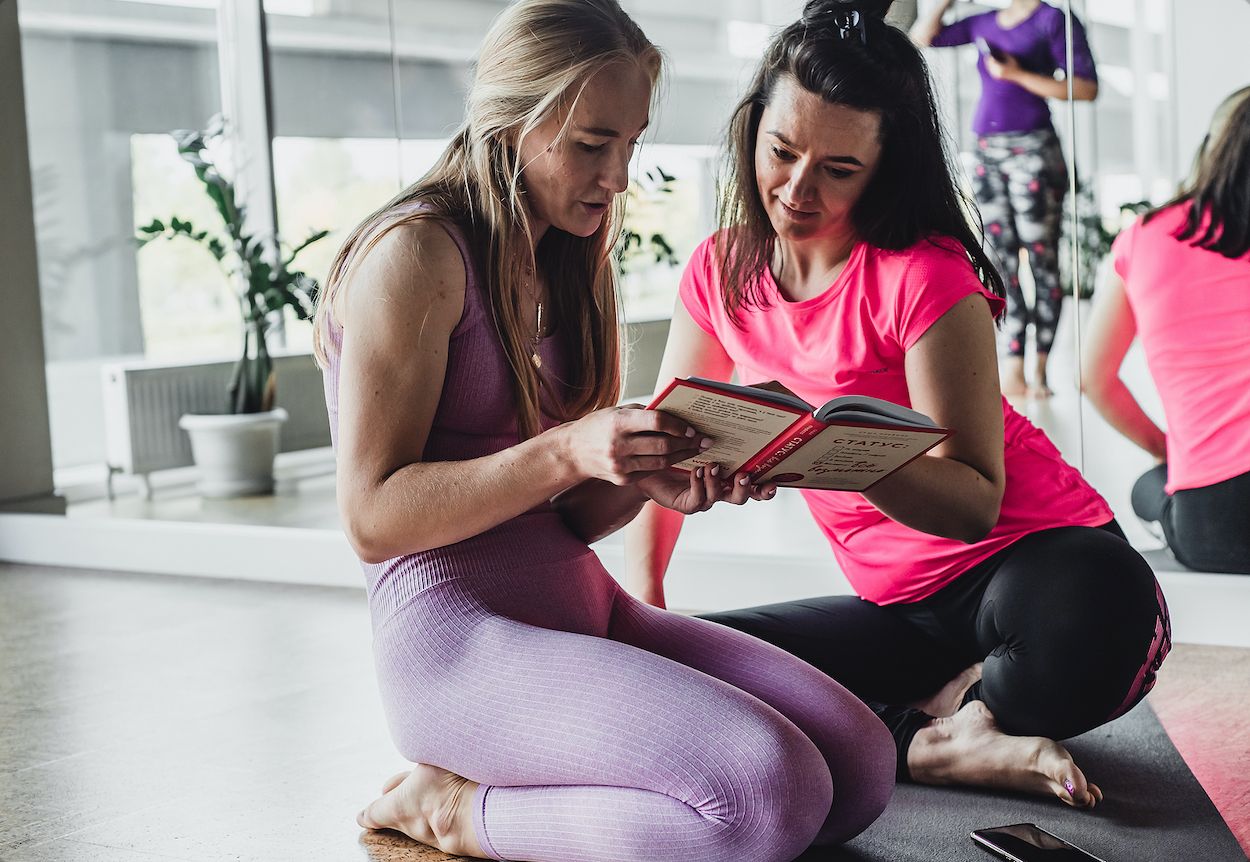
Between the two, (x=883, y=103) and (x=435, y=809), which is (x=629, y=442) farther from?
(x=883, y=103)

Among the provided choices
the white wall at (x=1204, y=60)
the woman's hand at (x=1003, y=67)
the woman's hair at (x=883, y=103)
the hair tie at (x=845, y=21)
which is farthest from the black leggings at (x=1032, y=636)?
the woman's hand at (x=1003, y=67)

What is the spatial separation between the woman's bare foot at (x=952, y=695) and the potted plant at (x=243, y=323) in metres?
2.85

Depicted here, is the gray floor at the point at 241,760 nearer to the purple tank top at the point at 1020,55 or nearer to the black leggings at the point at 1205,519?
the black leggings at the point at 1205,519

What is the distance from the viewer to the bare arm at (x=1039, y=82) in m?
2.86

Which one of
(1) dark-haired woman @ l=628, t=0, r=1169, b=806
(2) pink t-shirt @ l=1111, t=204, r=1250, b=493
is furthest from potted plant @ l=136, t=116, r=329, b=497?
(1) dark-haired woman @ l=628, t=0, r=1169, b=806

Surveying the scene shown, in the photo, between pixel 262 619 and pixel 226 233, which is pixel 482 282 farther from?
pixel 226 233

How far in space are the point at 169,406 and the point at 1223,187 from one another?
3.64 m

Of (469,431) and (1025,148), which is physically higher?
(1025,148)

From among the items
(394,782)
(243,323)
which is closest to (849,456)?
(394,782)

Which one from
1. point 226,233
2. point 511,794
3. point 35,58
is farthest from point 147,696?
point 35,58

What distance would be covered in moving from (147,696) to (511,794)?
4.24ft

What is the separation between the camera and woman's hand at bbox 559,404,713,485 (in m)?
1.44

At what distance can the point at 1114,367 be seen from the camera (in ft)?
9.47

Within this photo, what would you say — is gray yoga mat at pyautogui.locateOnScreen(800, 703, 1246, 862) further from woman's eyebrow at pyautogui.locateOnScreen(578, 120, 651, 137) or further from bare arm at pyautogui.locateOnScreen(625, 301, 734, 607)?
woman's eyebrow at pyautogui.locateOnScreen(578, 120, 651, 137)
